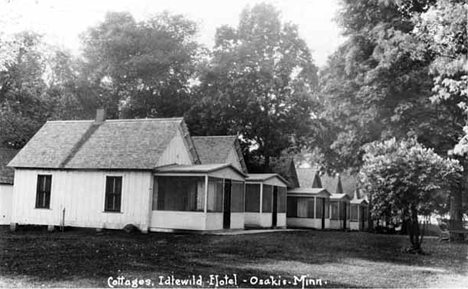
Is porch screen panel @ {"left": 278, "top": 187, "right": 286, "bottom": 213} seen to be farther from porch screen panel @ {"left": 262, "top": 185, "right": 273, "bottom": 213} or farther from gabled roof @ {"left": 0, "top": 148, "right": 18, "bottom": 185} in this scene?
gabled roof @ {"left": 0, "top": 148, "right": 18, "bottom": 185}

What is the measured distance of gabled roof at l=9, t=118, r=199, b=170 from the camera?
2264 centimetres

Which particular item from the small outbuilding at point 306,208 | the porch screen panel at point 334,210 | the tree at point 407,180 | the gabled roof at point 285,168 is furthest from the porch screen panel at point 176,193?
the porch screen panel at point 334,210

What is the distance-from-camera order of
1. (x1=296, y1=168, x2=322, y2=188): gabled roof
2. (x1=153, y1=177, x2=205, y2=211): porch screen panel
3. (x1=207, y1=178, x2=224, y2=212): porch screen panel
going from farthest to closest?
(x1=296, y1=168, x2=322, y2=188): gabled roof < (x1=207, y1=178, x2=224, y2=212): porch screen panel < (x1=153, y1=177, x2=205, y2=211): porch screen panel

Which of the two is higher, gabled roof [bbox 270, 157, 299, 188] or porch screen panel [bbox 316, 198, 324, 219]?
gabled roof [bbox 270, 157, 299, 188]

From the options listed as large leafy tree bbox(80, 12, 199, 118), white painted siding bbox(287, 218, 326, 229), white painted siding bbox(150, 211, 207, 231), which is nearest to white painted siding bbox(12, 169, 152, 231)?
white painted siding bbox(150, 211, 207, 231)

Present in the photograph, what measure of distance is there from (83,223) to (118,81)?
8756 millimetres

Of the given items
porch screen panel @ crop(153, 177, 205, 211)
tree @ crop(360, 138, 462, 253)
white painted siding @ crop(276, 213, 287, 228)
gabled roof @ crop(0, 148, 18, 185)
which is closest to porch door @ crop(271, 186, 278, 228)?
white painted siding @ crop(276, 213, 287, 228)

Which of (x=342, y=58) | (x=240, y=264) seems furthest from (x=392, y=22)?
(x=240, y=264)

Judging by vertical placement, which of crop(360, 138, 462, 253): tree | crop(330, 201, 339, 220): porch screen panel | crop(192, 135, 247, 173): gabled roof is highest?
crop(192, 135, 247, 173): gabled roof

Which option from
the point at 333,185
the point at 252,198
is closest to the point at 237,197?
the point at 252,198

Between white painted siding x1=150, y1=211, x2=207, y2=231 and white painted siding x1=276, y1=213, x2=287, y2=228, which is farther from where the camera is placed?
white painted siding x1=276, y1=213, x2=287, y2=228

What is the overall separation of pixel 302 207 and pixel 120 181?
1627 cm

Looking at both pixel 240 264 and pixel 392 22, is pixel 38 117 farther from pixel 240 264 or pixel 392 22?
pixel 240 264

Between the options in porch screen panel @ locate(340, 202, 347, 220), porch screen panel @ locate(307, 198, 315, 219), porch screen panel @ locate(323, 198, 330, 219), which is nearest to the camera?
porch screen panel @ locate(307, 198, 315, 219)
